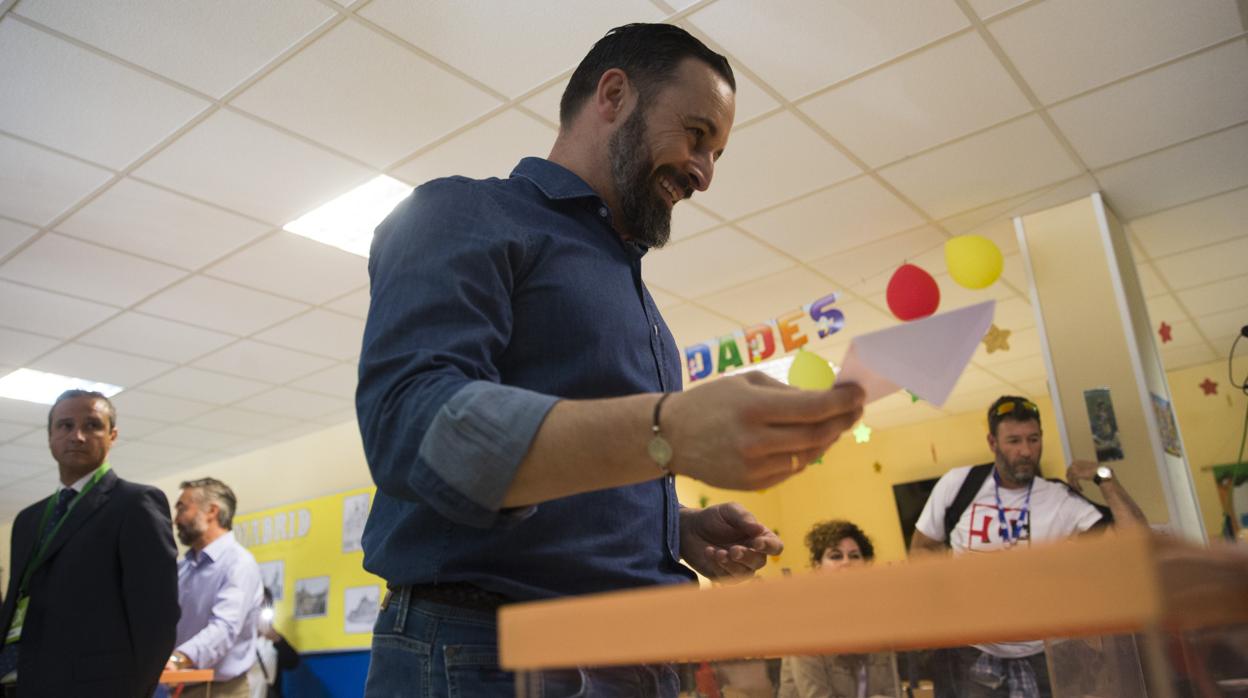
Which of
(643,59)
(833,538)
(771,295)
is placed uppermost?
(771,295)

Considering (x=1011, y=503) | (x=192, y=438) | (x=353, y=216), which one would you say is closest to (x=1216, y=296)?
(x=1011, y=503)

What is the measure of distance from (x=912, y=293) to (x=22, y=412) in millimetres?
5832

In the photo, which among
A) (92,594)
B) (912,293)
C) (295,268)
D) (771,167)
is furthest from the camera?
(295,268)

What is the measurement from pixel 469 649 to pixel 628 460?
0.81 ft

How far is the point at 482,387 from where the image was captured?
65 cm

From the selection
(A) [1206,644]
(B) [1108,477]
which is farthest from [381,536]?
(B) [1108,477]

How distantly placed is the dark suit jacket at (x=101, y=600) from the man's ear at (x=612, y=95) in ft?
5.91

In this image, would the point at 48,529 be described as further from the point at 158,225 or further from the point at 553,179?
the point at 553,179

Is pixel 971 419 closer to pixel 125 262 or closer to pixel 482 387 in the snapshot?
pixel 125 262

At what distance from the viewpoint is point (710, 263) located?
Answer: 4.37 m

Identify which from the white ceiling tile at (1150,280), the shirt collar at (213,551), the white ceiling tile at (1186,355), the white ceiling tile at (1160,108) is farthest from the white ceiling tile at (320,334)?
the white ceiling tile at (1186,355)

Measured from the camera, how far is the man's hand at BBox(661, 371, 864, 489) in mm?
583

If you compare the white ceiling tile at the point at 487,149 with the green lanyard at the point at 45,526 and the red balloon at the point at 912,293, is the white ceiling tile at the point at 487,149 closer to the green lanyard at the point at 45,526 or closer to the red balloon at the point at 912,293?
the green lanyard at the point at 45,526

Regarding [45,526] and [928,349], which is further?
[45,526]
